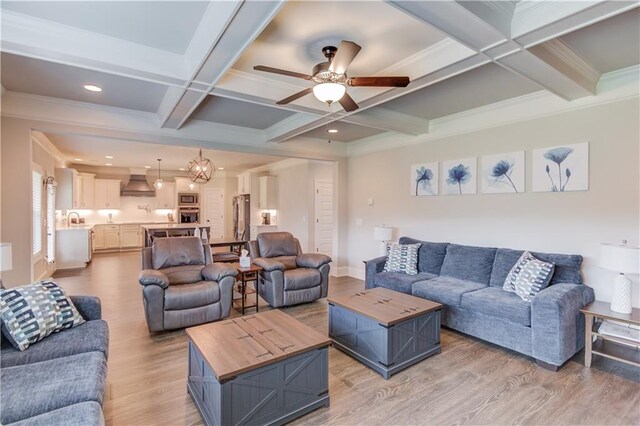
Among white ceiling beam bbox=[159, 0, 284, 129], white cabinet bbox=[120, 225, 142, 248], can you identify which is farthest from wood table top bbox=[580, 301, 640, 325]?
white cabinet bbox=[120, 225, 142, 248]

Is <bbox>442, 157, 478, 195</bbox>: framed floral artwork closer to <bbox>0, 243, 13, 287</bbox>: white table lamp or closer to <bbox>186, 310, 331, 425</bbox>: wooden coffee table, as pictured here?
<bbox>186, 310, 331, 425</bbox>: wooden coffee table

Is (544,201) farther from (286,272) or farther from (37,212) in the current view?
(37,212)

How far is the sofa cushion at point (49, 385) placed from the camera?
59.7 inches

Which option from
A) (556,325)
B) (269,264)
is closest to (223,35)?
(269,264)

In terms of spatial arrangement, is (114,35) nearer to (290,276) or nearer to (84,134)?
(84,134)

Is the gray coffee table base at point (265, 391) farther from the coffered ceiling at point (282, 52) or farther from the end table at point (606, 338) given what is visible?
the end table at point (606, 338)

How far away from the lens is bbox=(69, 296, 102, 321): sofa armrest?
8.52 ft

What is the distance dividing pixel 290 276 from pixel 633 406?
11.4ft

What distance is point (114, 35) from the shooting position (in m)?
2.61

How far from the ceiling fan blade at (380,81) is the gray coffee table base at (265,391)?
2077 mm

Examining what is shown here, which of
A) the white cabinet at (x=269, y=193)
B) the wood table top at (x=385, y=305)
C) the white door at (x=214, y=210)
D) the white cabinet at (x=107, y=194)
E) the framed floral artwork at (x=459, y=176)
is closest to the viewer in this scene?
the wood table top at (x=385, y=305)

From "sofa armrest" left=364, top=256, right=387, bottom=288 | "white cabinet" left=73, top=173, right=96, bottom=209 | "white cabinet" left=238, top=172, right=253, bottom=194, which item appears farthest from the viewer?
"white cabinet" left=238, top=172, right=253, bottom=194

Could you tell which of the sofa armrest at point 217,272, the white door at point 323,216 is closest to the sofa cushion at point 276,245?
the sofa armrest at point 217,272

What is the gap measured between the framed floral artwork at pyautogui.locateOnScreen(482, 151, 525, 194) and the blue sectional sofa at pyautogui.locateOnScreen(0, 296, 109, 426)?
4498 mm
